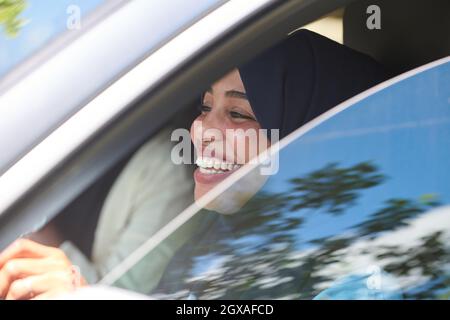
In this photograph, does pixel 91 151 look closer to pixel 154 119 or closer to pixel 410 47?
pixel 154 119

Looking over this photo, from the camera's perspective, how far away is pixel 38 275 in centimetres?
175

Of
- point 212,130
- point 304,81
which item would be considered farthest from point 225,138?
point 304,81

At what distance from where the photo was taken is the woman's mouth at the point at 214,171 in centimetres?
202

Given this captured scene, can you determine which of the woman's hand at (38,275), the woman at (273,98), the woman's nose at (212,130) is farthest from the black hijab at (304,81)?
the woman's hand at (38,275)

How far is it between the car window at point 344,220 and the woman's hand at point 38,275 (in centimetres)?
25

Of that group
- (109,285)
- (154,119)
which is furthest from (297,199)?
(154,119)

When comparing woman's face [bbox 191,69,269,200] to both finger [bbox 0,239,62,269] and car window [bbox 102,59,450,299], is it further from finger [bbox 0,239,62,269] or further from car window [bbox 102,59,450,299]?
finger [bbox 0,239,62,269]

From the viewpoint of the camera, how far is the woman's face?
2.03 m

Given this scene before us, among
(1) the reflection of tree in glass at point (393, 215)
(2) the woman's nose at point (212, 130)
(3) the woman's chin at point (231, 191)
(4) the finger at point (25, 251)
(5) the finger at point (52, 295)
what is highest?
(2) the woman's nose at point (212, 130)

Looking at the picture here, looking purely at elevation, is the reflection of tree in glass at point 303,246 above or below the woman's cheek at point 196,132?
below

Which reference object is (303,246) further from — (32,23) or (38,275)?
(32,23)

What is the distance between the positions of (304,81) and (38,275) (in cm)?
90

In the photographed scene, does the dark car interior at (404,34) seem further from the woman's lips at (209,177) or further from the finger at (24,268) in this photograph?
the finger at (24,268)

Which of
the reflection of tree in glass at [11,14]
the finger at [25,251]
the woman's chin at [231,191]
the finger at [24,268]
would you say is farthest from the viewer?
the woman's chin at [231,191]
